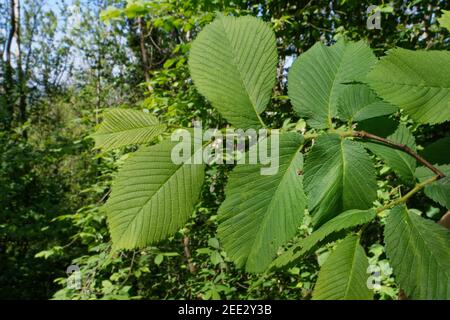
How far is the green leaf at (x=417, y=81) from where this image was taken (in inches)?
12.9

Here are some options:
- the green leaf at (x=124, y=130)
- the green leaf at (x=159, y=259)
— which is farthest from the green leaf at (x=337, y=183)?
the green leaf at (x=159, y=259)

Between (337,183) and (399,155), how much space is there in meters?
0.10

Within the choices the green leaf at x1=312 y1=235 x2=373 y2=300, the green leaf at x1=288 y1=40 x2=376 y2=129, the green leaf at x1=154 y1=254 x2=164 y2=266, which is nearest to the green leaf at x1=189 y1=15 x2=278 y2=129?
the green leaf at x1=288 y1=40 x2=376 y2=129

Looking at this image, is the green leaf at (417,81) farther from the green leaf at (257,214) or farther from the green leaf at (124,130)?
the green leaf at (124,130)

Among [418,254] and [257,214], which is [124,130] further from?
[418,254]

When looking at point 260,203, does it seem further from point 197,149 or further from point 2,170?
point 2,170

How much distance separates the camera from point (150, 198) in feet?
1.05

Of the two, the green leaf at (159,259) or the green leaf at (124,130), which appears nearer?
the green leaf at (124,130)

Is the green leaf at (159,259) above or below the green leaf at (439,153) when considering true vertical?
below

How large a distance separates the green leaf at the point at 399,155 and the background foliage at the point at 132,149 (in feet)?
0.07

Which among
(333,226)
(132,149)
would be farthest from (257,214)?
(132,149)

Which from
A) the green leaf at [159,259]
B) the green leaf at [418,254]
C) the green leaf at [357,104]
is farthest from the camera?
the green leaf at [159,259]

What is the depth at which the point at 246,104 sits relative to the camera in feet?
1.24

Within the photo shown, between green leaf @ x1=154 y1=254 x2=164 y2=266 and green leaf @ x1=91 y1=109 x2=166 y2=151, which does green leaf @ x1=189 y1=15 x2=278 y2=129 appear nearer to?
green leaf @ x1=91 y1=109 x2=166 y2=151
